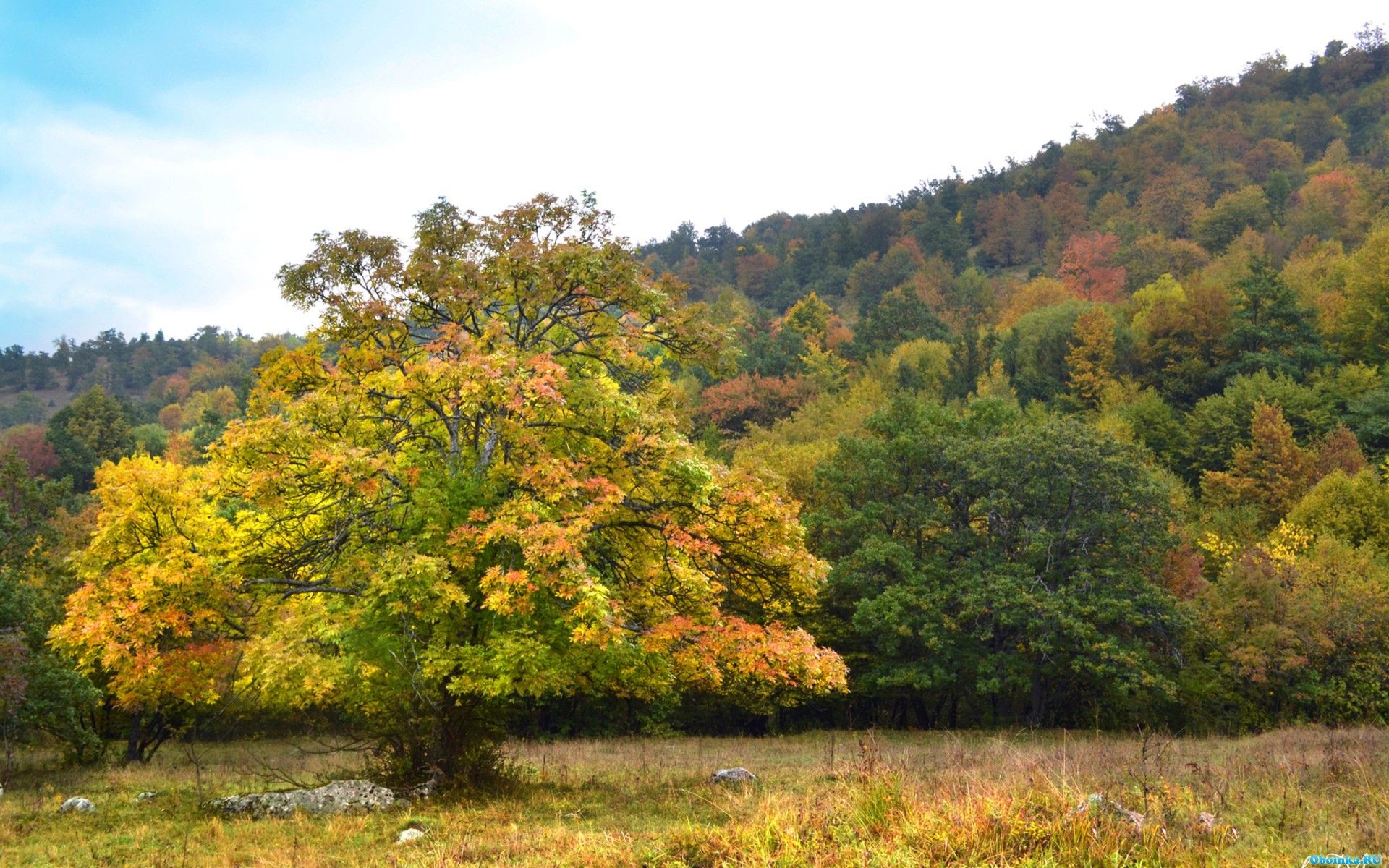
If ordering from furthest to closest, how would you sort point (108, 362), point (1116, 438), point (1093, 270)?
1. point (108, 362)
2. point (1093, 270)
3. point (1116, 438)

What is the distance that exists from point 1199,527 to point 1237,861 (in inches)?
1562

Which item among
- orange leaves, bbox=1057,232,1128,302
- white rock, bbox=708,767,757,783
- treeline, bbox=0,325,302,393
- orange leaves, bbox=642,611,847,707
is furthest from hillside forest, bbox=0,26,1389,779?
treeline, bbox=0,325,302,393

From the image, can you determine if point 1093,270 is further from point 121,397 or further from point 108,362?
point 108,362

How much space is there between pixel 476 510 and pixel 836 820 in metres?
6.43

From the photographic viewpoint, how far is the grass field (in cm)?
734

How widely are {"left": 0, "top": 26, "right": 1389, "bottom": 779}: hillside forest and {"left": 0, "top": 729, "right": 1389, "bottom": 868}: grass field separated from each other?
170 centimetres

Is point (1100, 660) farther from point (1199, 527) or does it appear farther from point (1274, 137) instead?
point (1274, 137)

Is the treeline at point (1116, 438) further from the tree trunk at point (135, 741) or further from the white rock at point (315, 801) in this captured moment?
the tree trunk at point (135, 741)

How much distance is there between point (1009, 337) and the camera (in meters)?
65.7

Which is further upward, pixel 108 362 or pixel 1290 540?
pixel 108 362

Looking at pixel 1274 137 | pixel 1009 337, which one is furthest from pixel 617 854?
pixel 1274 137

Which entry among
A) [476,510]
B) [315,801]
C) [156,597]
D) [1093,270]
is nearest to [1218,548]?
[476,510]

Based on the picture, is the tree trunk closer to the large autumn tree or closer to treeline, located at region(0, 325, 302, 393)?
the large autumn tree

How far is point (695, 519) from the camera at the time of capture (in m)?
13.1
